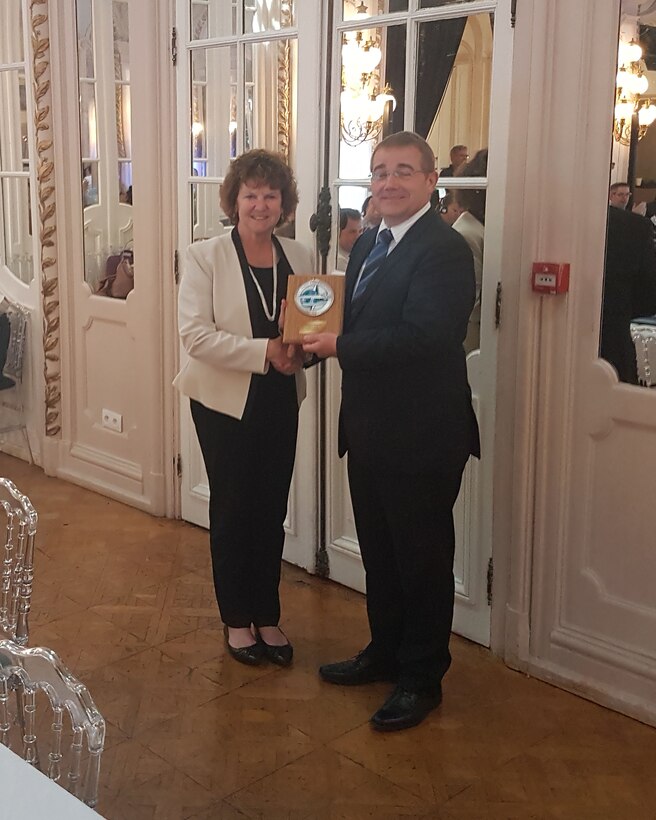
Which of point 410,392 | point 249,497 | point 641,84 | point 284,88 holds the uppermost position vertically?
point 284,88

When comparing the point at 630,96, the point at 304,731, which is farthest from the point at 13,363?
the point at 630,96

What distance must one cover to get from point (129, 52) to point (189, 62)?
386 mm

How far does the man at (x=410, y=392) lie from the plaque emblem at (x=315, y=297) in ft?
0.24

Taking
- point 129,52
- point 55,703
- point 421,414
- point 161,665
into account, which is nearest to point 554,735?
point 421,414

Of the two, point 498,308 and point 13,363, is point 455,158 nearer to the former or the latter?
point 498,308

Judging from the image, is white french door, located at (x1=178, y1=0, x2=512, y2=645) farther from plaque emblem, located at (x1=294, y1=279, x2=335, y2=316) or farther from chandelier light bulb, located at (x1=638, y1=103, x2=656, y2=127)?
plaque emblem, located at (x1=294, y1=279, x2=335, y2=316)

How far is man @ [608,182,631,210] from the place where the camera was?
113 inches

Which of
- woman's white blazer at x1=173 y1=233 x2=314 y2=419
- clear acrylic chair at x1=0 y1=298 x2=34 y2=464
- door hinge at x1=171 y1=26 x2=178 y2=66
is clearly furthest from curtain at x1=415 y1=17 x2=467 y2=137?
clear acrylic chair at x1=0 y1=298 x2=34 y2=464

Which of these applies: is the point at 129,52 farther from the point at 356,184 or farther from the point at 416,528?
the point at 416,528

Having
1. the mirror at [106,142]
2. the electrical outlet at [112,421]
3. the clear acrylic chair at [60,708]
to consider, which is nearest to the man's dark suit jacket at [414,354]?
the clear acrylic chair at [60,708]

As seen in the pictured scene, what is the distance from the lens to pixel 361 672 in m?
3.18

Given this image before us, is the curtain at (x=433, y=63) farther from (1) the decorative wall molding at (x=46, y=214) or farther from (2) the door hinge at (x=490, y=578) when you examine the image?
(1) the decorative wall molding at (x=46, y=214)

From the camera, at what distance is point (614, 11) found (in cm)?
282

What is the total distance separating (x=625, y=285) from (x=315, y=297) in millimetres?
871
